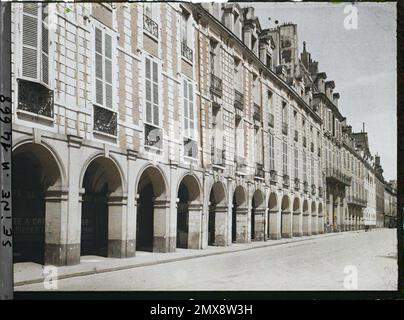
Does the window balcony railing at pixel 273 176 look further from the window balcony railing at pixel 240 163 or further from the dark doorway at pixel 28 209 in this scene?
the dark doorway at pixel 28 209

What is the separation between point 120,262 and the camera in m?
9.60

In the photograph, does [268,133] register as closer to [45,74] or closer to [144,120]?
[144,120]

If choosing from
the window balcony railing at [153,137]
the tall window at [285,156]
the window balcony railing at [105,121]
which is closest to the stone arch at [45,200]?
the window balcony railing at [105,121]

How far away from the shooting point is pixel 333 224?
1098 centimetres

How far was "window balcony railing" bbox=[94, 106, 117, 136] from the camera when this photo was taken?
9509mm

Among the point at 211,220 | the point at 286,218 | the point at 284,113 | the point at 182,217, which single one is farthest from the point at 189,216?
the point at 284,113

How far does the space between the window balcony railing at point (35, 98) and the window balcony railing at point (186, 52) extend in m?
2.66

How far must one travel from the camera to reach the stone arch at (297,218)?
35.3 feet

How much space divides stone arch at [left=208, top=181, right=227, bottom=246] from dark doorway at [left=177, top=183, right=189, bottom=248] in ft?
1.64

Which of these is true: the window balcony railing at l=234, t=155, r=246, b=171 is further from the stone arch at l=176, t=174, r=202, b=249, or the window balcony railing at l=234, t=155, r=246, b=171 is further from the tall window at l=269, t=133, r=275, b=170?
the stone arch at l=176, t=174, r=202, b=249

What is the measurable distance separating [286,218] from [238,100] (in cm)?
281

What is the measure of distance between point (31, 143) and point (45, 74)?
46.6 inches

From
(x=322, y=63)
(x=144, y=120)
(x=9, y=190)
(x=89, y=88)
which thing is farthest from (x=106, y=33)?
(x=322, y=63)

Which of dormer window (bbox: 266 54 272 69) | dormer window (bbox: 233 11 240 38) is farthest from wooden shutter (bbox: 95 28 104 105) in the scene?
dormer window (bbox: 266 54 272 69)
